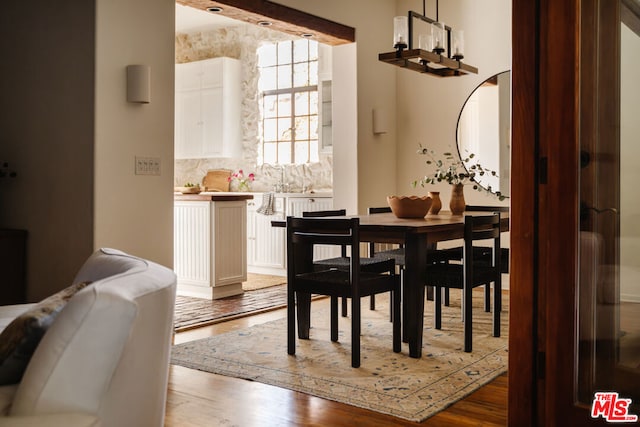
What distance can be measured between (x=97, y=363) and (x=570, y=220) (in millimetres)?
1736

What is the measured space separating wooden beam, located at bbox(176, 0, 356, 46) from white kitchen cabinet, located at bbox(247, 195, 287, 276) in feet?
6.45

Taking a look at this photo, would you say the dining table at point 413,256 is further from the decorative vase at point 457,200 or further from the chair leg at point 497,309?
the decorative vase at point 457,200

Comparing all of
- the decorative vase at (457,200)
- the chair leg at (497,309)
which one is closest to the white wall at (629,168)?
the chair leg at (497,309)

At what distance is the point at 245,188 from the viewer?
820cm

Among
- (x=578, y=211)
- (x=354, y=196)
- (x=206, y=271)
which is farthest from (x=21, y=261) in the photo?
(x=578, y=211)

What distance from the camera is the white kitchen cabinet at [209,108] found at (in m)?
8.20

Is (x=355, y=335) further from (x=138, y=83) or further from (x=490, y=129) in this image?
(x=490, y=129)

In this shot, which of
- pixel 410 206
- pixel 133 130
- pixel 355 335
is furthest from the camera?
pixel 410 206

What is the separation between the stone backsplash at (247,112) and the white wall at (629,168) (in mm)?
5363

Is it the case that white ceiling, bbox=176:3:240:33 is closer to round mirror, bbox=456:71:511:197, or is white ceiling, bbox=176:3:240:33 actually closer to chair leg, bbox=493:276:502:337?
round mirror, bbox=456:71:511:197

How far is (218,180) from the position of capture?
827cm

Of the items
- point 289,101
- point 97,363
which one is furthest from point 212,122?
point 97,363

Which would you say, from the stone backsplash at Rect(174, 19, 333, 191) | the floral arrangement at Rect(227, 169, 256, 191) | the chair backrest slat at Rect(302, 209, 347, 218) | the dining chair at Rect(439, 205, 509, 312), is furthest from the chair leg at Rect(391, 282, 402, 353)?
the floral arrangement at Rect(227, 169, 256, 191)

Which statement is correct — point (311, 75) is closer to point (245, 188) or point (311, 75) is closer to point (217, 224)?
point (245, 188)
